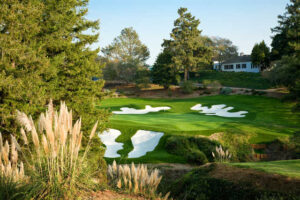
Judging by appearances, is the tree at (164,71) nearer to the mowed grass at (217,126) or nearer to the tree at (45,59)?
the mowed grass at (217,126)

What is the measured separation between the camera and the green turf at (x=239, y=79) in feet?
162

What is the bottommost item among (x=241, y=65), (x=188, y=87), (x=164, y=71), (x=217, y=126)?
(x=217, y=126)

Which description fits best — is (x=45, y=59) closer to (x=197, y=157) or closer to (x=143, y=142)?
(x=143, y=142)

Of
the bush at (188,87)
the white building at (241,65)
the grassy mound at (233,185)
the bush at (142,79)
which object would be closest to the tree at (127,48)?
the bush at (142,79)

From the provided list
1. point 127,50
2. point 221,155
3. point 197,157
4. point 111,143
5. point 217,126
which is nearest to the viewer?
point 221,155

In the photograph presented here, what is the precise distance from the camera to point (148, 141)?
52.6ft

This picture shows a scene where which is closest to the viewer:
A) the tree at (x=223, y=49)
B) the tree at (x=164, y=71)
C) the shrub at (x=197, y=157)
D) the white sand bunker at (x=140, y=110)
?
the shrub at (x=197, y=157)

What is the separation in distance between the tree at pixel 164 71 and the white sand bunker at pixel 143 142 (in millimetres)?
33806

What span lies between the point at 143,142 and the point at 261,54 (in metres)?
48.6

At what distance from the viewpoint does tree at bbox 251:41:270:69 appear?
56.1m

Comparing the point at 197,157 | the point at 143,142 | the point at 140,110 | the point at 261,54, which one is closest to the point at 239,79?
the point at 261,54

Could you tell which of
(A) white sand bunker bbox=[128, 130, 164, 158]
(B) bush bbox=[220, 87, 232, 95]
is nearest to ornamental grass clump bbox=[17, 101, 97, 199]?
(A) white sand bunker bbox=[128, 130, 164, 158]

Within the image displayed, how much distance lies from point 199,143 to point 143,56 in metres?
51.8

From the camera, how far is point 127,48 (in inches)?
2530
